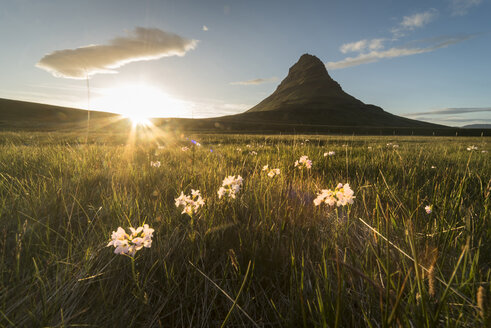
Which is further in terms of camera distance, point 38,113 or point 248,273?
point 38,113

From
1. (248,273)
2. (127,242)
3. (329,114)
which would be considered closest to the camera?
(127,242)

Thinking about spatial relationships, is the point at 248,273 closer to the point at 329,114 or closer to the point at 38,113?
the point at 38,113

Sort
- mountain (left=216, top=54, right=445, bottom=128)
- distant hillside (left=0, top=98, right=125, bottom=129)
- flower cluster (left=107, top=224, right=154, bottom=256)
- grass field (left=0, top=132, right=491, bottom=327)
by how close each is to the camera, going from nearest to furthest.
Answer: grass field (left=0, top=132, right=491, bottom=327) → flower cluster (left=107, top=224, right=154, bottom=256) → distant hillside (left=0, top=98, right=125, bottom=129) → mountain (left=216, top=54, right=445, bottom=128)

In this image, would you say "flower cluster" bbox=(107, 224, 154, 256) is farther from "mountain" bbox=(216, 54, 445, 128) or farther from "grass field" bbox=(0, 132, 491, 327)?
"mountain" bbox=(216, 54, 445, 128)

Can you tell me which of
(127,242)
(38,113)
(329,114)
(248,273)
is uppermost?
(329,114)

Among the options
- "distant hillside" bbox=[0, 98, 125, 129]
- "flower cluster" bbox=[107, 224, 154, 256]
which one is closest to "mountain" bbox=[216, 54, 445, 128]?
"distant hillside" bbox=[0, 98, 125, 129]

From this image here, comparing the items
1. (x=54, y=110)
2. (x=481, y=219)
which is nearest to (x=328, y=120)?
(x=54, y=110)

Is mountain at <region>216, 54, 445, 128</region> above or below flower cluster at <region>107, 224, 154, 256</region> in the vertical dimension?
above

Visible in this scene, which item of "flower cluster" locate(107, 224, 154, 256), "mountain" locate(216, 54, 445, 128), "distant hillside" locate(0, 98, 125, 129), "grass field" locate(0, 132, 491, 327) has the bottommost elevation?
"grass field" locate(0, 132, 491, 327)

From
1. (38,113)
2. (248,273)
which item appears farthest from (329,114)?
(248,273)

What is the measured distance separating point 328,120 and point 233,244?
15759 cm

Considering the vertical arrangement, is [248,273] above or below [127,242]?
below

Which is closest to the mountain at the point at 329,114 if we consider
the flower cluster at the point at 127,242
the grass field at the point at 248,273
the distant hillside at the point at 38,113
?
the distant hillside at the point at 38,113

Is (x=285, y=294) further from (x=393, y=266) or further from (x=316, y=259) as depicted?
(x=393, y=266)
